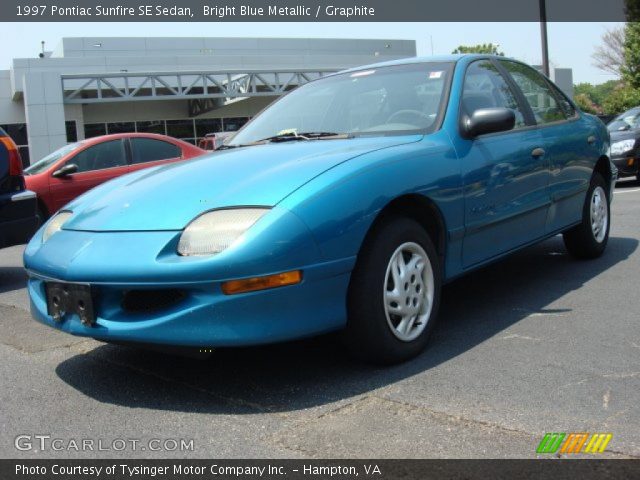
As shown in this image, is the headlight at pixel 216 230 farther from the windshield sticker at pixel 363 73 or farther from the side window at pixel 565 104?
the side window at pixel 565 104

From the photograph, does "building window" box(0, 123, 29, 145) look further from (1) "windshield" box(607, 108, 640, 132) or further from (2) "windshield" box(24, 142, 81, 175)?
(1) "windshield" box(607, 108, 640, 132)

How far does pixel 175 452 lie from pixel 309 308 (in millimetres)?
821

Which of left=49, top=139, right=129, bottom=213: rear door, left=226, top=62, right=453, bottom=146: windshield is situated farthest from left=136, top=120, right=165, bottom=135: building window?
left=226, top=62, right=453, bottom=146: windshield

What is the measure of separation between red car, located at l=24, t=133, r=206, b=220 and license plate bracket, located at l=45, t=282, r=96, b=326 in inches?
244

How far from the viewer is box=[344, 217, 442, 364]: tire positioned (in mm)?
3283

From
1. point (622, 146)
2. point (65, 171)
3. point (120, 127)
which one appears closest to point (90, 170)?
point (65, 171)

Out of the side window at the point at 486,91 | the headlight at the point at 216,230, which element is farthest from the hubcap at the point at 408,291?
the side window at the point at 486,91

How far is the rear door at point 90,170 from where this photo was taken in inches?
369

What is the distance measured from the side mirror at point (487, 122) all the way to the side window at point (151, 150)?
6871 mm

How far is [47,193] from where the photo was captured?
927 centimetres

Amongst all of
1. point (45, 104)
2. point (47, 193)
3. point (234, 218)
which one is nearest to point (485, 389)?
point (234, 218)

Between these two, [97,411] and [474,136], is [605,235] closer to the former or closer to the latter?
[474,136]

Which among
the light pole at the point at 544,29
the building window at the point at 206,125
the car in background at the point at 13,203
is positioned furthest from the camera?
the building window at the point at 206,125

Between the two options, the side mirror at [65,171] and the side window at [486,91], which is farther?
the side mirror at [65,171]
